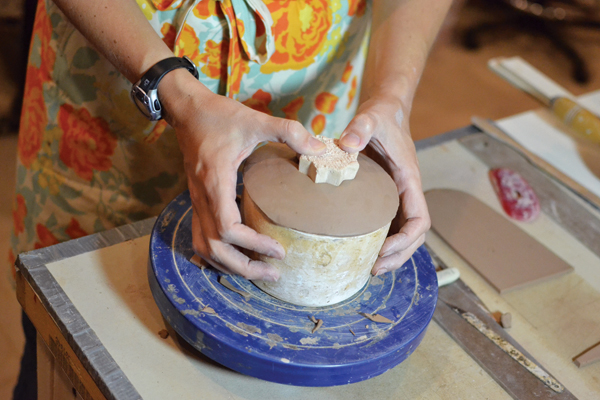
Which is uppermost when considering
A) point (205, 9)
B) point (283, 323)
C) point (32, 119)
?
point (205, 9)

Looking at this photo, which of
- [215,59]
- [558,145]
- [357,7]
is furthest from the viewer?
[558,145]

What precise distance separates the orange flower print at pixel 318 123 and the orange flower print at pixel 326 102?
0.06 feet

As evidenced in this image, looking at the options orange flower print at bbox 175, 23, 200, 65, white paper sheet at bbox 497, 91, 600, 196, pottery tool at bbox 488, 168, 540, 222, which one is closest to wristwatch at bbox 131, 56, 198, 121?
orange flower print at bbox 175, 23, 200, 65

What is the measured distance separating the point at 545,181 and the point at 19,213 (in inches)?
53.7

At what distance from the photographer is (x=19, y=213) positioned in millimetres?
1349

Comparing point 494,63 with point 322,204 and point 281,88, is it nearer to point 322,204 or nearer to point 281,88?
point 281,88

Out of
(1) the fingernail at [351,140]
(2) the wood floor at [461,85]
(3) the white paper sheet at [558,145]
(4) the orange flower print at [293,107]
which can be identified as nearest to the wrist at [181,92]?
(1) the fingernail at [351,140]

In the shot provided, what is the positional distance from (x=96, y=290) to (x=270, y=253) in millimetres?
348

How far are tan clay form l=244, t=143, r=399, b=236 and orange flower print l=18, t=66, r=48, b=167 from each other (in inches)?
23.3

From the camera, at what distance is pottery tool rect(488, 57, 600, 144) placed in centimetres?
161

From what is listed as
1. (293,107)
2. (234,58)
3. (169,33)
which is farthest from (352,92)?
(169,33)

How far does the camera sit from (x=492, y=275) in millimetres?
1171

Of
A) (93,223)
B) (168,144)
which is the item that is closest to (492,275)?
(168,144)

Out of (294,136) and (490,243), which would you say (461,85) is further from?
(294,136)
